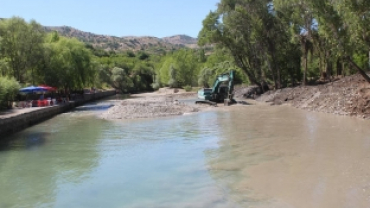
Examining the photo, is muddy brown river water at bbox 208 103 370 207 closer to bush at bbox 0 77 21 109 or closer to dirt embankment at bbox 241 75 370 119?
dirt embankment at bbox 241 75 370 119

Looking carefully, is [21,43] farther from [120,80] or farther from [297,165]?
[120,80]

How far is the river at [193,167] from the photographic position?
9938mm

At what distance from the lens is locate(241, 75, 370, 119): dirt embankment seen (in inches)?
1044

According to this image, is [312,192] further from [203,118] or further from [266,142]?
[203,118]

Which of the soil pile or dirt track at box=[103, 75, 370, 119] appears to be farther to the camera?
dirt track at box=[103, 75, 370, 119]

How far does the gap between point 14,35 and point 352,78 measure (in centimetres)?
3456

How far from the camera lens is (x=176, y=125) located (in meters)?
25.5

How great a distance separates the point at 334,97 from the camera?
31.7m

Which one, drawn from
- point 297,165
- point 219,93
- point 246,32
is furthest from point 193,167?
point 246,32

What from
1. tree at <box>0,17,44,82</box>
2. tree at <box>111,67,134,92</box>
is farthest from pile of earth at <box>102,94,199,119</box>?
tree at <box>111,67,134,92</box>

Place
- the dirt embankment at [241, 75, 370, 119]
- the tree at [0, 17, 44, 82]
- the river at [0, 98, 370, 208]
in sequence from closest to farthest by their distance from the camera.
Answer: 1. the river at [0, 98, 370, 208]
2. the dirt embankment at [241, 75, 370, 119]
3. the tree at [0, 17, 44, 82]

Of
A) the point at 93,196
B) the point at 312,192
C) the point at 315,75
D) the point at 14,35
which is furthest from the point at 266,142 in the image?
the point at 315,75

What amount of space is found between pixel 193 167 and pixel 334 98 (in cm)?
2196

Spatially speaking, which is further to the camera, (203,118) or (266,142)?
(203,118)
